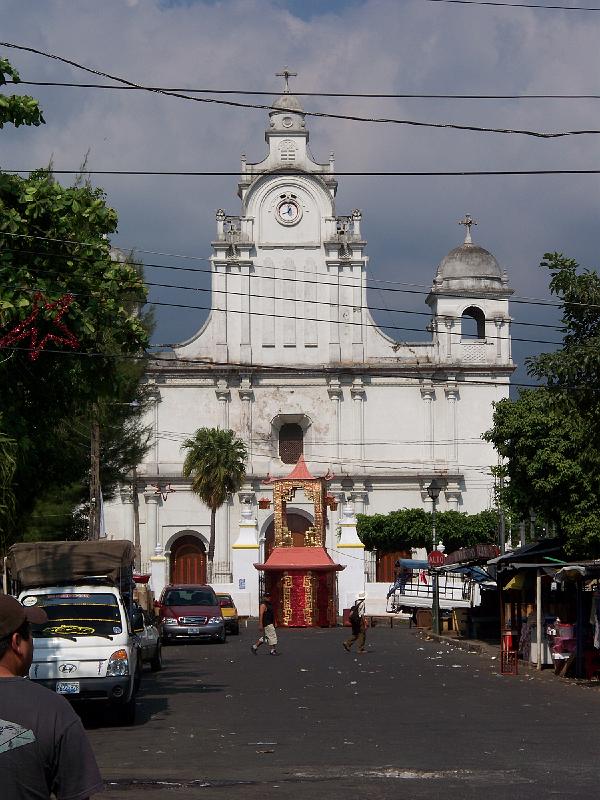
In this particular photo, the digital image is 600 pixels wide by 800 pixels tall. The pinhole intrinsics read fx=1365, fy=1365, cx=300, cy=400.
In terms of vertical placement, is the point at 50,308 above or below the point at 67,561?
above

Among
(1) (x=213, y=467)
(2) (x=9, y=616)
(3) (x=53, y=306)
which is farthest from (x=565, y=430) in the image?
(1) (x=213, y=467)

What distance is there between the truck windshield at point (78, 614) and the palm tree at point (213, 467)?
145ft

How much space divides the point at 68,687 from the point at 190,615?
23187 millimetres

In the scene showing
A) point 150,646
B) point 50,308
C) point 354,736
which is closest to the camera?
point 354,736

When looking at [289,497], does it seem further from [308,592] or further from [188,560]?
[188,560]

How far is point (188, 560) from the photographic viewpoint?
222ft

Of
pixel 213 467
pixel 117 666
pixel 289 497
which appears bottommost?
pixel 117 666

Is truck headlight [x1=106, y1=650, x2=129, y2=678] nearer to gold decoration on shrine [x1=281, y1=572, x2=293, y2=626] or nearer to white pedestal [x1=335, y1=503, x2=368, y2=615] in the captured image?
gold decoration on shrine [x1=281, y1=572, x2=293, y2=626]

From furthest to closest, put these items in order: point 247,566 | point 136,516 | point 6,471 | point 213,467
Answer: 1. point 213,467
2. point 136,516
3. point 247,566
4. point 6,471

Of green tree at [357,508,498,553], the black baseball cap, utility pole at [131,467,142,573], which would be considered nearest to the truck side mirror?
the black baseball cap

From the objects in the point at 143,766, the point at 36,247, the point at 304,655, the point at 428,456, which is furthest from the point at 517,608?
the point at 428,456

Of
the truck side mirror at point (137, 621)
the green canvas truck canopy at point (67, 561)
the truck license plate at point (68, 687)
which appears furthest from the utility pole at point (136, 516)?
the truck license plate at point (68, 687)

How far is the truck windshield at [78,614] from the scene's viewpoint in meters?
17.0

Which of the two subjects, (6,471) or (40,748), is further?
(6,471)
